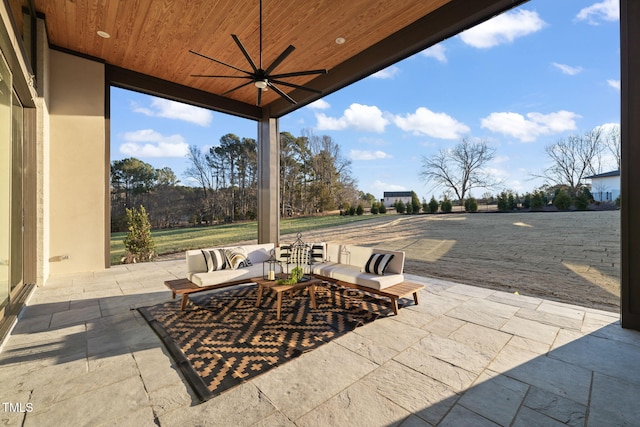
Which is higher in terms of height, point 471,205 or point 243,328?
point 471,205

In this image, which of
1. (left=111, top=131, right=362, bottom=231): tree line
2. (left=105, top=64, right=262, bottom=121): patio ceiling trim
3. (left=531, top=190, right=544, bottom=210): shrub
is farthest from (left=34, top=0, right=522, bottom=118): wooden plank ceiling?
(left=531, top=190, right=544, bottom=210): shrub

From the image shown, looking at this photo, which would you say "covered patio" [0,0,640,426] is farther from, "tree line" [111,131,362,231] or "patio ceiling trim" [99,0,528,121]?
"tree line" [111,131,362,231]

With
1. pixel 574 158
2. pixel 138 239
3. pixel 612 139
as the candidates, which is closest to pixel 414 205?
pixel 574 158

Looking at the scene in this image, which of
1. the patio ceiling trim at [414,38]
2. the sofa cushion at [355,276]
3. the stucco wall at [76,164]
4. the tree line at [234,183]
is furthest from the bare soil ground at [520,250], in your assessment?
the patio ceiling trim at [414,38]

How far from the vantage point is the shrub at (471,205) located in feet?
19.7

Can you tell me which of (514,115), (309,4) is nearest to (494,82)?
(514,115)

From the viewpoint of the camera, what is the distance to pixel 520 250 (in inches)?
198

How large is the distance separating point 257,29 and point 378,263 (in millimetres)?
3760

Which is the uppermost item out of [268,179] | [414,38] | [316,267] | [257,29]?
[257,29]

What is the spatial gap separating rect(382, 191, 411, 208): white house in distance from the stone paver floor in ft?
13.2

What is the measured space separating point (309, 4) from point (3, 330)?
472 centimetres

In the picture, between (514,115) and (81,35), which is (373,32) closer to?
(514,115)

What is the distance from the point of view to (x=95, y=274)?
4.77m

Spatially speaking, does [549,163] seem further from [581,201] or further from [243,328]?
[243,328]
